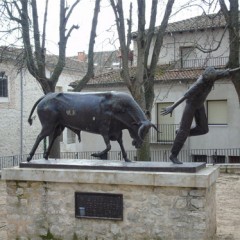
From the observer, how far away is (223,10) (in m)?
14.7

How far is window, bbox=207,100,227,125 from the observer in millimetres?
23891

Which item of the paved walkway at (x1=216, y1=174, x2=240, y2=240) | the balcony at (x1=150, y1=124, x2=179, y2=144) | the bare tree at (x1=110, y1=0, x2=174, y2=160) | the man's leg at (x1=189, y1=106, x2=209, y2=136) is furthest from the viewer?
the balcony at (x1=150, y1=124, x2=179, y2=144)

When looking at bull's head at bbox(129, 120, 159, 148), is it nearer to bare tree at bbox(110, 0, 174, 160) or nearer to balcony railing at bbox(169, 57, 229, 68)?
bare tree at bbox(110, 0, 174, 160)

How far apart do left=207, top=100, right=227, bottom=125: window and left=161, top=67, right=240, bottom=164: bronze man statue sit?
55.6 ft

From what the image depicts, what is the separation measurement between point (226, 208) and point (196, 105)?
414cm

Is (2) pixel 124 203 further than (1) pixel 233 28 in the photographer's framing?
No

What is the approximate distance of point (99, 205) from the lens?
7.16 metres

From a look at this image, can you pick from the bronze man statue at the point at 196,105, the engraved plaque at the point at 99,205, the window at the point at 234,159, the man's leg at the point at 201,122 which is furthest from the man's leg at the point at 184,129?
the window at the point at 234,159

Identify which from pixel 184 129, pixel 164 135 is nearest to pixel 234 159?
pixel 164 135

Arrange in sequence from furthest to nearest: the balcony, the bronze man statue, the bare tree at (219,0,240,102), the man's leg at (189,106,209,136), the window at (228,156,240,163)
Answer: the balcony < the window at (228,156,240,163) < the bare tree at (219,0,240,102) < the man's leg at (189,106,209,136) < the bronze man statue

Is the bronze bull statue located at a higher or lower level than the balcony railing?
lower

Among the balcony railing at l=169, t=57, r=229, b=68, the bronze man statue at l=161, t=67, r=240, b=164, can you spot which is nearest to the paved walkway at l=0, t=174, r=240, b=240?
the bronze man statue at l=161, t=67, r=240, b=164

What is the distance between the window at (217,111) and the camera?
23.9m

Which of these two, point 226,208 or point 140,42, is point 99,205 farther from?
point 140,42
